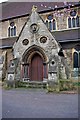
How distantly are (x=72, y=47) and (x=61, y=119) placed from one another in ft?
43.7

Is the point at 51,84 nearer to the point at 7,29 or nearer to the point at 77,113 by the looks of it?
the point at 77,113

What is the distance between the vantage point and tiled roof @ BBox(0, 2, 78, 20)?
1016 inches

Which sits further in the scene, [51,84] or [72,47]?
[72,47]

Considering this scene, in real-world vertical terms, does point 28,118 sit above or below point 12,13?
below

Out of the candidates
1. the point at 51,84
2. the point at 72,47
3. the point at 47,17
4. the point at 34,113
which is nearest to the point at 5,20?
the point at 47,17

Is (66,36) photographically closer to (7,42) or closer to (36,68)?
(36,68)

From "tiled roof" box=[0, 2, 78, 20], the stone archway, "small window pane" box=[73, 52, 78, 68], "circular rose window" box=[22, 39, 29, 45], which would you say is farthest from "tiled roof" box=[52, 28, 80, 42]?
"tiled roof" box=[0, 2, 78, 20]

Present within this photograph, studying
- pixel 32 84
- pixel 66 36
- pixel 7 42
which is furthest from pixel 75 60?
pixel 7 42

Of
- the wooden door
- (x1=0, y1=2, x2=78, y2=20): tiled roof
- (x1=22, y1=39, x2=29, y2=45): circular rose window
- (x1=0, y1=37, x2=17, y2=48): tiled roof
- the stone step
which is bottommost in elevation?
→ the stone step

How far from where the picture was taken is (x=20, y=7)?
2872cm

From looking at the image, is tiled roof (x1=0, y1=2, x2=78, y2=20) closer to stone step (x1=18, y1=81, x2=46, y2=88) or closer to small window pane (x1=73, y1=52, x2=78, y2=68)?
small window pane (x1=73, y1=52, x2=78, y2=68)

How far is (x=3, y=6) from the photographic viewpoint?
105 ft

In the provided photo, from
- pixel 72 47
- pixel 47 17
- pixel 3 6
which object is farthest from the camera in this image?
pixel 3 6

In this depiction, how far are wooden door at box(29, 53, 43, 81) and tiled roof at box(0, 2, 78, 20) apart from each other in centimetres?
698
